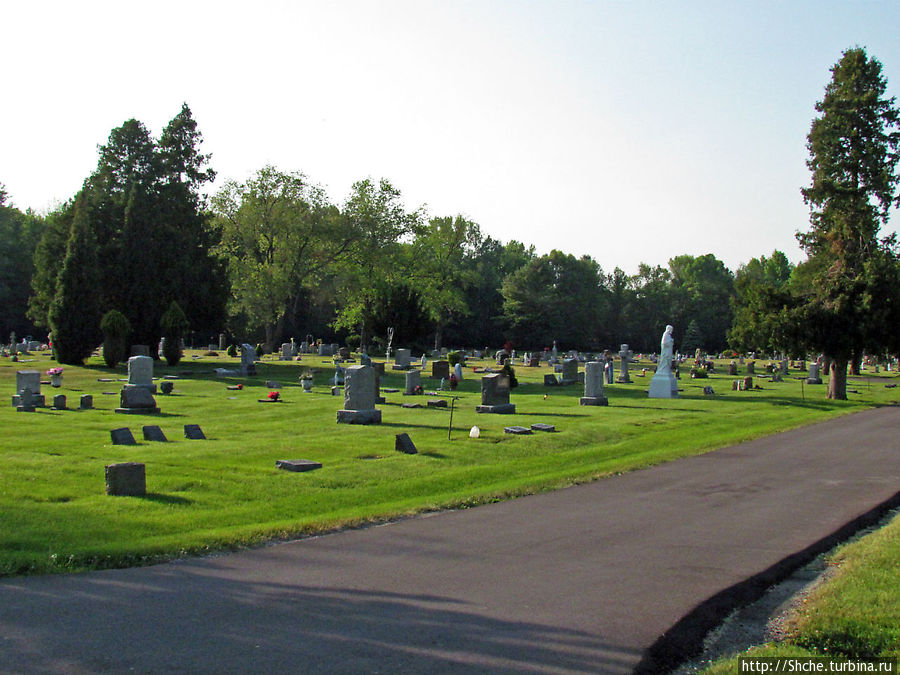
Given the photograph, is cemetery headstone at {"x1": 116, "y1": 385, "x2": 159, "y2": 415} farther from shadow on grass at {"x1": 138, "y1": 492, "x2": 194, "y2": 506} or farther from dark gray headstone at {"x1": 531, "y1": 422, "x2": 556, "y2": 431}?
shadow on grass at {"x1": 138, "y1": 492, "x2": 194, "y2": 506}

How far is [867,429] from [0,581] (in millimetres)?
21162

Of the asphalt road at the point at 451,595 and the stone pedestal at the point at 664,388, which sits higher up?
the stone pedestal at the point at 664,388

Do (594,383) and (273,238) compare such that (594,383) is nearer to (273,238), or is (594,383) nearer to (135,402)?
(135,402)

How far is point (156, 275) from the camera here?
44.1 m

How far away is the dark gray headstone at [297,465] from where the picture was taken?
1271 cm

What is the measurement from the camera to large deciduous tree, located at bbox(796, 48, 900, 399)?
31812mm

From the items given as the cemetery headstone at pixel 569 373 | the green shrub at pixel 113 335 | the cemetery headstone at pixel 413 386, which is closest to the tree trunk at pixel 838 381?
the cemetery headstone at pixel 569 373

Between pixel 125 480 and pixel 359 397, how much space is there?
31.4ft

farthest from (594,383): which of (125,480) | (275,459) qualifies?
(125,480)

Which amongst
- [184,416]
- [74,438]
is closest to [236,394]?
[184,416]

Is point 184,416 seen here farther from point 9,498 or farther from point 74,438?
point 9,498

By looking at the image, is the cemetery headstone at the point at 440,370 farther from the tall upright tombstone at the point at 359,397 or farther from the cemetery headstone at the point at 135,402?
the tall upright tombstone at the point at 359,397

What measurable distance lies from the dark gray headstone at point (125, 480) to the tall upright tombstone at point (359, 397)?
9.24 m

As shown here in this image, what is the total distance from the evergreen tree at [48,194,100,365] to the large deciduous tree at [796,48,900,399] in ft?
112
